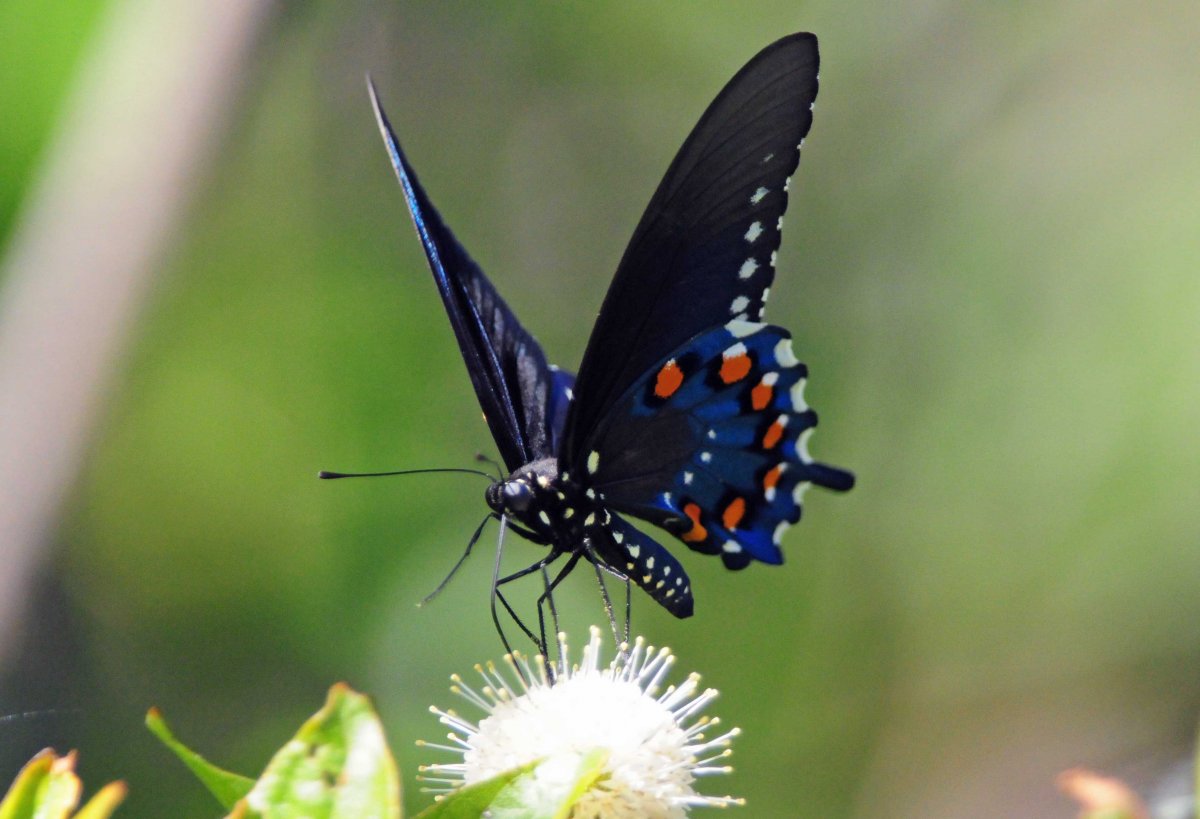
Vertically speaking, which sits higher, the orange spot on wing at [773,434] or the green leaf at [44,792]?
the orange spot on wing at [773,434]

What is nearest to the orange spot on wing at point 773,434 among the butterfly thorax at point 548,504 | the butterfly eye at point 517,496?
the butterfly thorax at point 548,504

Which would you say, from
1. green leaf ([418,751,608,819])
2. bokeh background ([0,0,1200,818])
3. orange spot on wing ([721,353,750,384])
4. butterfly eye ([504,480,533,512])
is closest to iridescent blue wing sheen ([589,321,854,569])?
orange spot on wing ([721,353,750,384])

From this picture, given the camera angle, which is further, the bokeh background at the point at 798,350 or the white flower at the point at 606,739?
the bokeh background at the point at 798,350

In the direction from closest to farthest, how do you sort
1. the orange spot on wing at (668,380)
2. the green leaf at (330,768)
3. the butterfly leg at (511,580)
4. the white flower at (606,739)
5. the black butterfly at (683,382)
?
the green leaf at (330,768) < the white flower at (606,739) < the butterfly leg at (511,580) < the black butterfly at (683,382) < the orange spot on wing at (668,380)

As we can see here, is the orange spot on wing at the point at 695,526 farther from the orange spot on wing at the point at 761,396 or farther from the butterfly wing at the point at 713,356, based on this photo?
the orange spot on wing at the point at 761,396

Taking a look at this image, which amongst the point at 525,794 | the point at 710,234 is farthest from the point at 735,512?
the point at 525,794

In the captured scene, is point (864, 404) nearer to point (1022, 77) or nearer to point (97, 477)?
point (1022, 77)

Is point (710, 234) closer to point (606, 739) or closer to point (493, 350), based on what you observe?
point (493, 350)

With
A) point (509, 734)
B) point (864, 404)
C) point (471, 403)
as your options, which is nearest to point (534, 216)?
point (471, 403)
